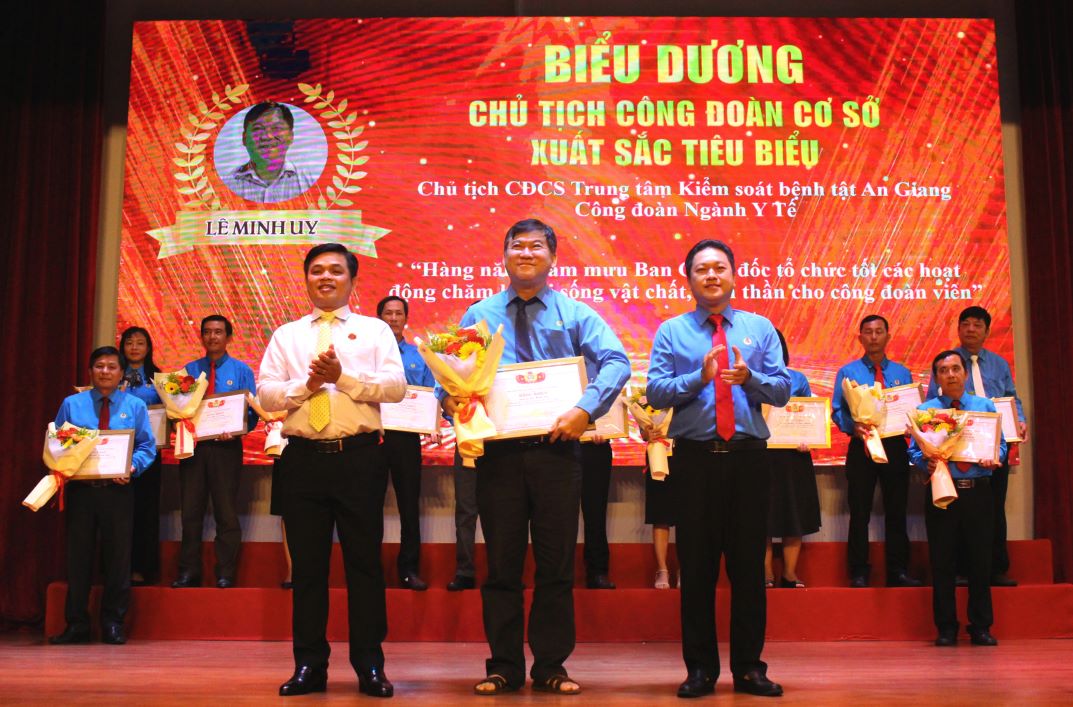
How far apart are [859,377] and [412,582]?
2.87 m

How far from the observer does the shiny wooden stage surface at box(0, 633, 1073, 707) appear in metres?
3.21

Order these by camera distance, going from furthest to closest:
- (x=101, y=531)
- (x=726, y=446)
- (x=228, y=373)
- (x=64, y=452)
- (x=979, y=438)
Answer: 1. (x=228, y=373)
2. (x=101, y=531)
3. (x=64, y=452)
4. (x=979, y=438)
5. (x=726, y=446)

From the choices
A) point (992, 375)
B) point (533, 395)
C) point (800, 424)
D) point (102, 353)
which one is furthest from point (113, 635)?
point (992, 375)

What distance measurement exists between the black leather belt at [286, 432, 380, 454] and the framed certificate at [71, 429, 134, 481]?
205cm

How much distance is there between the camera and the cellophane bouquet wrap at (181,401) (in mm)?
5570

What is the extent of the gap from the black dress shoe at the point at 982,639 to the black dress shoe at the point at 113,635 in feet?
13.9

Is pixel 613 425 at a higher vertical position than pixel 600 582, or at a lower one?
higher

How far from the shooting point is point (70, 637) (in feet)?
16.7

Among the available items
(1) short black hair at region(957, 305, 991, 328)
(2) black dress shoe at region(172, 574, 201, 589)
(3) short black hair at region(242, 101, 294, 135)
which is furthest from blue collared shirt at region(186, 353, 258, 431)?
(1) short black hair at region(957, 305, 991, 328)

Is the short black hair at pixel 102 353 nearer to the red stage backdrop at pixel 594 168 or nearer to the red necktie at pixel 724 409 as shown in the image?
the red stage backdrop at pixel 594 168

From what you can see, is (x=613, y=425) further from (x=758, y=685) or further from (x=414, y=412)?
(x=758, y=685)

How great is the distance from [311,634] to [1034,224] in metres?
5.39

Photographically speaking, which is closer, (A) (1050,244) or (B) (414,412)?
(B) (414,412)


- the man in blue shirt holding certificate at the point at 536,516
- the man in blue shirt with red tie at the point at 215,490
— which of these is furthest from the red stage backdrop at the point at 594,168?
the man in blue shirt holding certificate at the point at 536,516
